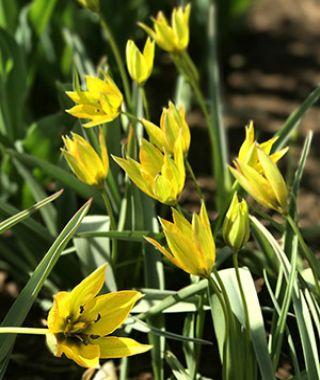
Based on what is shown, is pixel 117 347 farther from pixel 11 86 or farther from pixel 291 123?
pixel 11 86

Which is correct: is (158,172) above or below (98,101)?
below

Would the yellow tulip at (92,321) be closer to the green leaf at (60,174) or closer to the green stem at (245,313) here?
the green stem at (245,313)

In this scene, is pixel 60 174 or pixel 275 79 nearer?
pixel 60 174

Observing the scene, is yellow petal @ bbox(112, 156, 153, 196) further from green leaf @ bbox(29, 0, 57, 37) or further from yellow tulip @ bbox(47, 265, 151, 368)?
green leaf @ bbox(29, 0, 57, 37)

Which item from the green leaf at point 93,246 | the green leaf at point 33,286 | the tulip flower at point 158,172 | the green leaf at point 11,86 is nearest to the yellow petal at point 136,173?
the tulip flower at point 158,172

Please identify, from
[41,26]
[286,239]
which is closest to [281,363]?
[286,239]

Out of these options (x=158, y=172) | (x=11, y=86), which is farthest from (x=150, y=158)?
(x=11, y=86)
